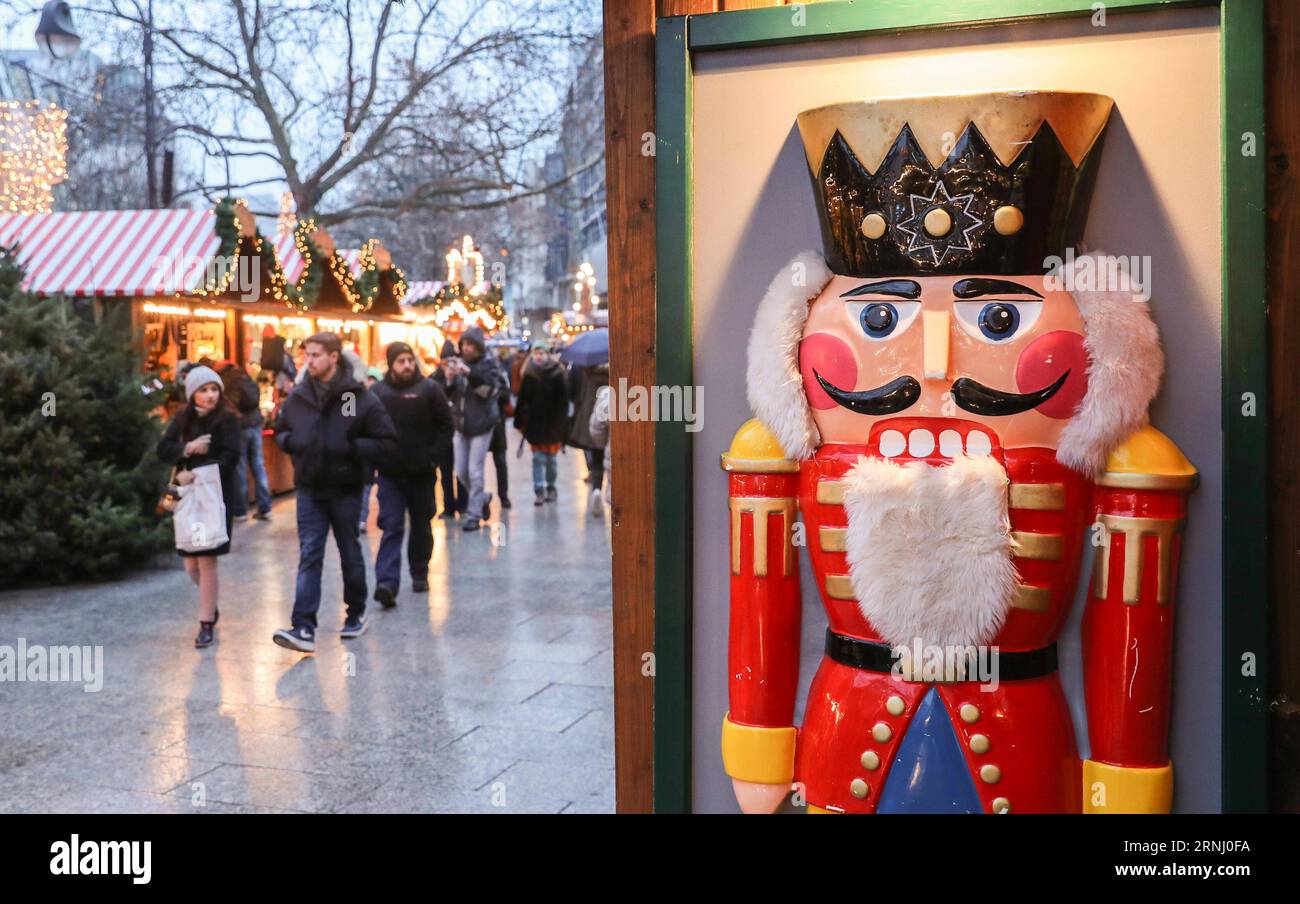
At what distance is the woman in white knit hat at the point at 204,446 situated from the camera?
24.2 ft

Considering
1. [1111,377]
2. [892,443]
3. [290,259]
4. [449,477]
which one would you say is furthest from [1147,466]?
[290,259]

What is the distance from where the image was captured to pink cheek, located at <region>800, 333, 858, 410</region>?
2.76 metres

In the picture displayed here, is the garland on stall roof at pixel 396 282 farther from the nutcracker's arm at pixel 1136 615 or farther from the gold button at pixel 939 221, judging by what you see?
the nutcracker's arm at pixel 1136 615

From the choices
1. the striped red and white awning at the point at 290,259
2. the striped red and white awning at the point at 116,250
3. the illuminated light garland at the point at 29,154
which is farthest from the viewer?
the striped red and white awning at the point at 290,259

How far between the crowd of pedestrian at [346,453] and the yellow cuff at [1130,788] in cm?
543

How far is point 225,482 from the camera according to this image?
7750 mm

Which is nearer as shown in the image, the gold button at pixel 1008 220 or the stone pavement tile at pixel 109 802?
the gold button at pixel 1008 220

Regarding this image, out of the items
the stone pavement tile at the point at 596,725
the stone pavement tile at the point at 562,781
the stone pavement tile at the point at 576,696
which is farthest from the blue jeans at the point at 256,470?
the stone pavement tile at the point at 562,781

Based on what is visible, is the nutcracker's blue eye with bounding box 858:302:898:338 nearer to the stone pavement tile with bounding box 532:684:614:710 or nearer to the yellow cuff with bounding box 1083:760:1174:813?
the yellow cuff with bounding box 1083:760:1174:813

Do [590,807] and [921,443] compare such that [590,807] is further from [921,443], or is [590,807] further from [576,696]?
[921,443]

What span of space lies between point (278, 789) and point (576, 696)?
1793 mm
